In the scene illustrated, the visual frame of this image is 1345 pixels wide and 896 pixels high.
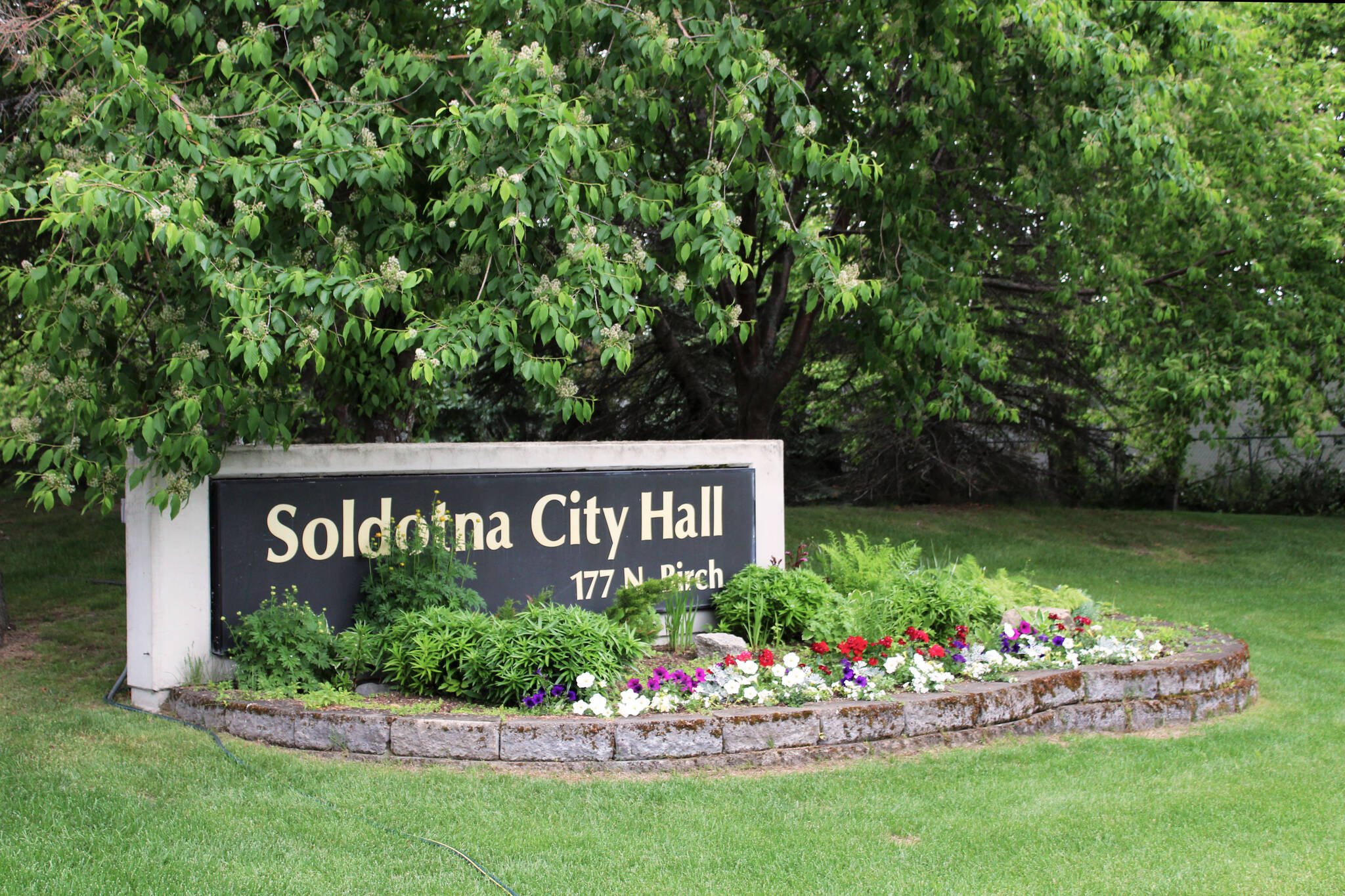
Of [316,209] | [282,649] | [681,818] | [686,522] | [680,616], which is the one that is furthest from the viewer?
[686,522]

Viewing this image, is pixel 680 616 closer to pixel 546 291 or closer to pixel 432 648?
pixel 432 648

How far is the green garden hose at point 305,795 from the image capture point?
350 cm

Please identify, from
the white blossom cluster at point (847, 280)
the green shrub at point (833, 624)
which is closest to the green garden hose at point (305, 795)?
the green shrub at point (833, 624)

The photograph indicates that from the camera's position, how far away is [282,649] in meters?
5.19

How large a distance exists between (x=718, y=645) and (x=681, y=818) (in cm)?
212

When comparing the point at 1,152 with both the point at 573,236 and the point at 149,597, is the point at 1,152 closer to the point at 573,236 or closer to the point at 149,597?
the point at 149,597

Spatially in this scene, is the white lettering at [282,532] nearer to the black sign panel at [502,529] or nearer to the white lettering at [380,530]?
the black sign panel at [502,529]

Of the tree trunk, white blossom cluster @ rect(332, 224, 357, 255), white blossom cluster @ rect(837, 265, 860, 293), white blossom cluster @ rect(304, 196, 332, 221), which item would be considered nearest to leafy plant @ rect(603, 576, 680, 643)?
white blossom cluster @ rect(837, 265, 860, 293)

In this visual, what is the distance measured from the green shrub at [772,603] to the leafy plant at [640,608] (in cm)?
67

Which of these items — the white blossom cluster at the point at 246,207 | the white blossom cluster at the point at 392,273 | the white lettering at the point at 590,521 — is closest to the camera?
the white blossom cluster at the point at 246,207

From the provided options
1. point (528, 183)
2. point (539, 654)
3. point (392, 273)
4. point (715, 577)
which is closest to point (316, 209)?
point (392, 273)

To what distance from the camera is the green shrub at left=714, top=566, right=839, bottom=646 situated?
255 inches

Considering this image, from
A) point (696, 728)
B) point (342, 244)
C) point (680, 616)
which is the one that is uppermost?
point (342, 244)

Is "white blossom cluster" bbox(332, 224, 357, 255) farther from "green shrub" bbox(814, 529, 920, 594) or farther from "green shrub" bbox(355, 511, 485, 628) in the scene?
"green shrub" bbox(814, 529, 920, 594)
